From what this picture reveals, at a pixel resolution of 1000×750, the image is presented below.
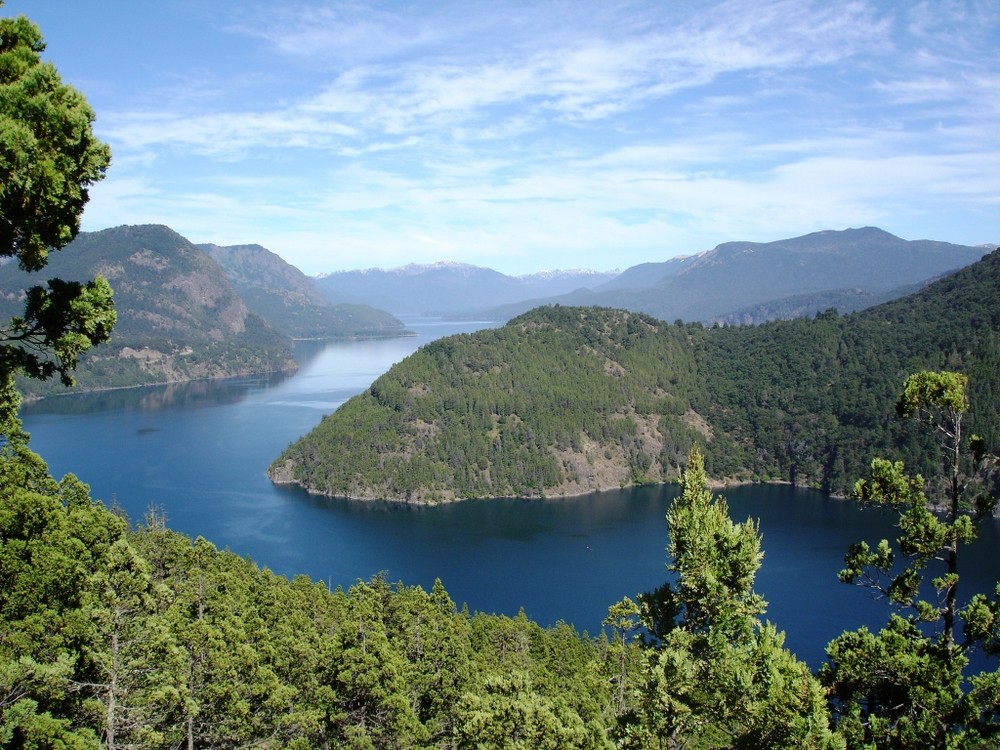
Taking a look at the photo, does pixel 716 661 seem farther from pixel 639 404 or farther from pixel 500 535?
pixel 639 404

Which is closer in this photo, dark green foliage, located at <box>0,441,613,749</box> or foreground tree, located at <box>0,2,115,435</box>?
foreground tree, located at <box>0,2,115,435</box>

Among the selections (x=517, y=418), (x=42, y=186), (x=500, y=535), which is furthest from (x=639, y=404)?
(x=42, y=186)

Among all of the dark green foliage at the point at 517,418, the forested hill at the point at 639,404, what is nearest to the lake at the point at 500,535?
the dark green foliage at the point at 517,418

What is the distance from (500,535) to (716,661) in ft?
324

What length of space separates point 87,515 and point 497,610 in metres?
Result: 67.1

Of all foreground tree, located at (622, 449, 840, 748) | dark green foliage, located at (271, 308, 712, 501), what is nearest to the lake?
dark green foliage, located at (271, 308, 712, 501)

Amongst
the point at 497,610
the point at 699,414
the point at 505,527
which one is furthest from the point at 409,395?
the point at 497,610

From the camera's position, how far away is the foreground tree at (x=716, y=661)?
506 inches

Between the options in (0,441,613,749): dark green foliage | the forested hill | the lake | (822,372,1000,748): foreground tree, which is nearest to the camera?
(822,372,1000,748): foreground tree

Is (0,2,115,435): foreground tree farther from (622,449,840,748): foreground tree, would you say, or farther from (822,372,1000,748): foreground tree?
(822,372,1000,748): foreground tree

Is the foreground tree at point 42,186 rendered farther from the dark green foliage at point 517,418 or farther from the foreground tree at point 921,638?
the dark green foliage at point 517,418

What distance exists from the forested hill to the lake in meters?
8.43

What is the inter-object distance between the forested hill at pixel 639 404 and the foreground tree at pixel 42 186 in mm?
122897

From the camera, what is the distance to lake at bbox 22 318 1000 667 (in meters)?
84.2
